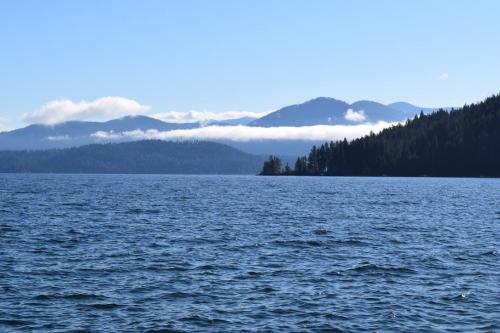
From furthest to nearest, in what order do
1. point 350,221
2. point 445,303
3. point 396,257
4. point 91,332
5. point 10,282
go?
point 350,221
point 396,257
point 10,282
point 445,303
point 91,332

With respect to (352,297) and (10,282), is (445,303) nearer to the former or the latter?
(352,297)

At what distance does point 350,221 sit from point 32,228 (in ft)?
133

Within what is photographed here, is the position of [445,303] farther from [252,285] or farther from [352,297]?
[252,285]

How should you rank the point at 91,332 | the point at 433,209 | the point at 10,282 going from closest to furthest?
the point at 91,332 < the point at 10,282 < the point at 433,209

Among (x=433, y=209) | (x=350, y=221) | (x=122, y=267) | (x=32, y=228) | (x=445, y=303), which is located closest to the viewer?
(x=445, y=303)

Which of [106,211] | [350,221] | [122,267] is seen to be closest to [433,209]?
[350,221]

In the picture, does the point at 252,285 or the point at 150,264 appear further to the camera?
the point at 150,264

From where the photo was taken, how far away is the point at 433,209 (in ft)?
347

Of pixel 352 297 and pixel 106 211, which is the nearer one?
pixel 352 297

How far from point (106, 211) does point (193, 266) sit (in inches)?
2171

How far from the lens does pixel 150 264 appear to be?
154 ft

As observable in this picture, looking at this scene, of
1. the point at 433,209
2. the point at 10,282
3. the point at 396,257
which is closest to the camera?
the point at 10,282

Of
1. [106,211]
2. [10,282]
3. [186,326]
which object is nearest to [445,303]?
[186,326]

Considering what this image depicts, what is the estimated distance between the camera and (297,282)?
4091cm
